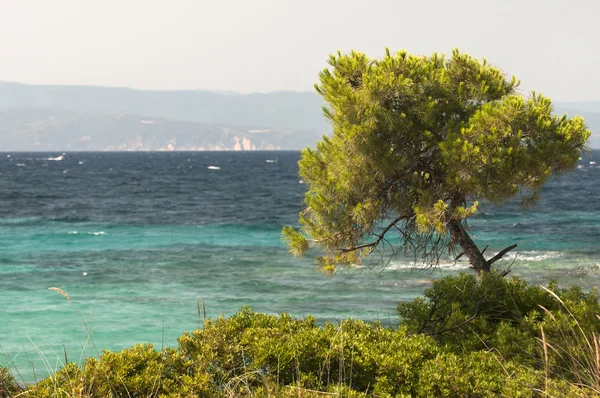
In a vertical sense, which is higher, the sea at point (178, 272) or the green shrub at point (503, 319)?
the green shrub at point (503, 319)

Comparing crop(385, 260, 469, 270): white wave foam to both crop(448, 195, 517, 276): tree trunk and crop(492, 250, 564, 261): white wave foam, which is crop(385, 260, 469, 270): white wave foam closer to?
crop(492, 250, 564, 261): white wave foam

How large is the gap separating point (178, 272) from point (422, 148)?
18.0 m

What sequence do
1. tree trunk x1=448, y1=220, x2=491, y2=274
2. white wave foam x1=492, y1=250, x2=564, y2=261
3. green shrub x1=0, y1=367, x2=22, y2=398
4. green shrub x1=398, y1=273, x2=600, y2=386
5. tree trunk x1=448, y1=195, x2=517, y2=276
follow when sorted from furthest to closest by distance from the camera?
white wave foam x1=492, y1=250, x2=564, y2=261 < tree trunk x1=448, y1=220, x2=491, y2=274 < tree trunk x1=448, y1=195, x2=517, y2=276 < green shrub x1=398, y1=273, x2=600, y2=386 < green shrub x1=0, y1=367, x2=22, y2=398

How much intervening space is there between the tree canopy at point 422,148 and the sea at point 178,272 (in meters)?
0.66

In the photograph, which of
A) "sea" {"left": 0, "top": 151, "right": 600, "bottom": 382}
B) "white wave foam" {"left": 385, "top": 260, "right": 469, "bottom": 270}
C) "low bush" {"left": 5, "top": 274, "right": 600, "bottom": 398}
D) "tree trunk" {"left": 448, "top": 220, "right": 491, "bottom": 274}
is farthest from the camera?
"white wave foam" {"left": 385, "top": 260, "right": 469, "bottom": 270}

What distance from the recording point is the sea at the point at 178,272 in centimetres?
1781

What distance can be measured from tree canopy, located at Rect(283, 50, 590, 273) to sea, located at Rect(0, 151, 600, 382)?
663 mm

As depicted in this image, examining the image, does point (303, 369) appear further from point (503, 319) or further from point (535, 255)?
point (535, 255)

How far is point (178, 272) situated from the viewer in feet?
86.7

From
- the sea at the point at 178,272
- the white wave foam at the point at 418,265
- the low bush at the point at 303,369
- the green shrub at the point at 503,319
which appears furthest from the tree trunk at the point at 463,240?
the white wave foam at the point at 418,265

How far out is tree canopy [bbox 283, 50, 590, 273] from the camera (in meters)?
9.19

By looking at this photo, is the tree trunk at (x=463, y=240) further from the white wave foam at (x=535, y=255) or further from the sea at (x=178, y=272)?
the white wave foam at (x=535, y=255)

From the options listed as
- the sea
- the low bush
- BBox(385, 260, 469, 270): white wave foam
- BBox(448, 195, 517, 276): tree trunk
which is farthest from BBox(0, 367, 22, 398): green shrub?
BBox(385, 260, 469, 270): white wave foam

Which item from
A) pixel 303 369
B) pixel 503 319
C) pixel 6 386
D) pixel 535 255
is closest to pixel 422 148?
pixel 503 319
